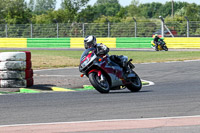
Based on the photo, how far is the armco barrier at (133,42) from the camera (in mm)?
35844

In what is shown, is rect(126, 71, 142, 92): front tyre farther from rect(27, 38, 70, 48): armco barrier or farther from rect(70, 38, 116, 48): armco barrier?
rect(27, 38, 70, 48): armco barrier

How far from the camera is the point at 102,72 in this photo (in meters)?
10.5

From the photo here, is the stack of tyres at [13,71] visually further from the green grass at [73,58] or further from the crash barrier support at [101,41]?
the crash barrier support at [101,41]

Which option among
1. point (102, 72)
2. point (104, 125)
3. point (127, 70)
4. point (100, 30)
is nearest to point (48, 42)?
point (100, 30)

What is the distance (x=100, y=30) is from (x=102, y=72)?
28415mm

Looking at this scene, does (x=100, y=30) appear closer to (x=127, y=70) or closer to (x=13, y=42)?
(x=13, y=42)

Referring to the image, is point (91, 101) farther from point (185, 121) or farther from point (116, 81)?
point (185, 121)

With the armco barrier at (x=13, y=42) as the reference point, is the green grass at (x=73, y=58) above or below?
below

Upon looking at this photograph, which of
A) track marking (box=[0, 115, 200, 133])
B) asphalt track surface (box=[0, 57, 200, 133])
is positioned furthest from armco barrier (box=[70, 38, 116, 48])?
track marking (box=[0, 115, 200, 133])

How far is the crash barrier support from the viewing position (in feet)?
112

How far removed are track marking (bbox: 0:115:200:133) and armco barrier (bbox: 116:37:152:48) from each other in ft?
95.4

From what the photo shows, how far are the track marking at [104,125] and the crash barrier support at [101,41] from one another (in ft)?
90.0

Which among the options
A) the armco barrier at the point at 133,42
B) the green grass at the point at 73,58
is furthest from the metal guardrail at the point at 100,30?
the green grass at the point at 73,58

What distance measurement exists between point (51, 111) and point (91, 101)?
1358 mm
